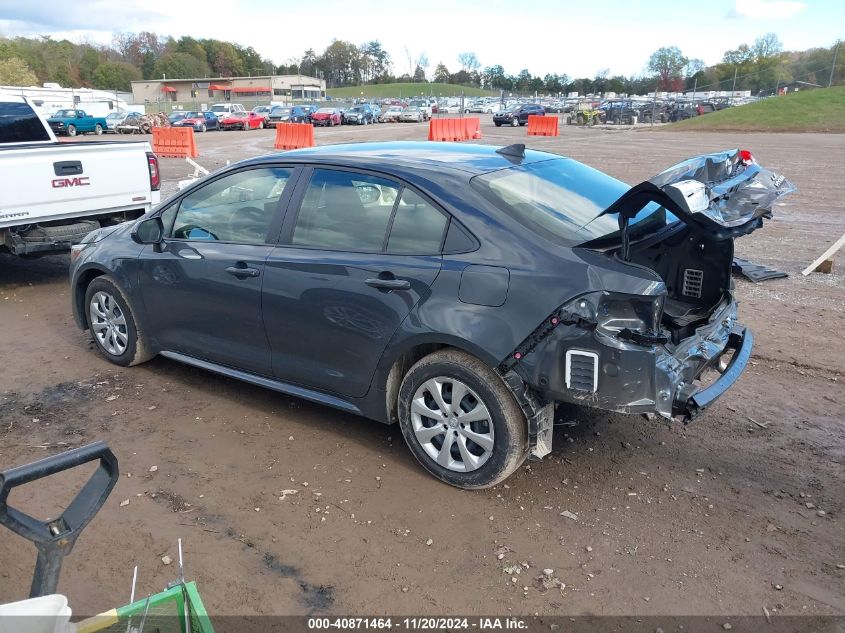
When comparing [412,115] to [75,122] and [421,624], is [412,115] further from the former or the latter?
[421,624]

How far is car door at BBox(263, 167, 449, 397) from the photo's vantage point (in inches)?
151

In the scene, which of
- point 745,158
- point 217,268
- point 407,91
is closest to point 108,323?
point 217,268

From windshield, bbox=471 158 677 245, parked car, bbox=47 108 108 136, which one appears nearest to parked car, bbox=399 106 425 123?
parked car, bbox=47 108 108 136

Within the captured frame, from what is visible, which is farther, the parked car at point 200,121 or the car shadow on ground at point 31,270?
the parked car at point 200,121

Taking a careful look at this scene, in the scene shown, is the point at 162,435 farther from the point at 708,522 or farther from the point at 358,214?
the point at 708,522

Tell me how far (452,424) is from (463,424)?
66 millimetres

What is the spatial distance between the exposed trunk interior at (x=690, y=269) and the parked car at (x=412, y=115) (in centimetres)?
5187

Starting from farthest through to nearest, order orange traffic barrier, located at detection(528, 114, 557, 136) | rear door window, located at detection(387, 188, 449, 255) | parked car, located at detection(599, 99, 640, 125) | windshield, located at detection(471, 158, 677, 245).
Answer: parked car, located at detection(599, 99, 640, 125), orange traffic barrier, located at detection(528, 114, 557, 136), rear door window, located at detection(387, 188, 449, 255), windshield, located at detection(471, 158, 677, 245)

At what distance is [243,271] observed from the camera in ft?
14.5

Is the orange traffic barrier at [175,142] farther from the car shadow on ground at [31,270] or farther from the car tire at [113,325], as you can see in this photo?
the car tire at [113,325]

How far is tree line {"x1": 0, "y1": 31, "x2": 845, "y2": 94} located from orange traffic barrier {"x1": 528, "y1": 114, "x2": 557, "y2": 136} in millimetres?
37378

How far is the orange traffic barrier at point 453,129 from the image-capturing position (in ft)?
90.6

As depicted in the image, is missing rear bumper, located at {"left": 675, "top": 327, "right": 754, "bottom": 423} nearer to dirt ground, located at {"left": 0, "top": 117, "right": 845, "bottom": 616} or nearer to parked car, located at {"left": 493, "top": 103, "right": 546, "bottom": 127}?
dirt ground, located at {"left": 0, "top": 117, "right": 845, "bottom": 616}

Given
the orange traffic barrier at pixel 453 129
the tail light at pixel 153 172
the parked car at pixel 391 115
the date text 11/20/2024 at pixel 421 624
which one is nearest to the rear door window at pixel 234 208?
the date text 11/20/2024 at pixel 421 624
